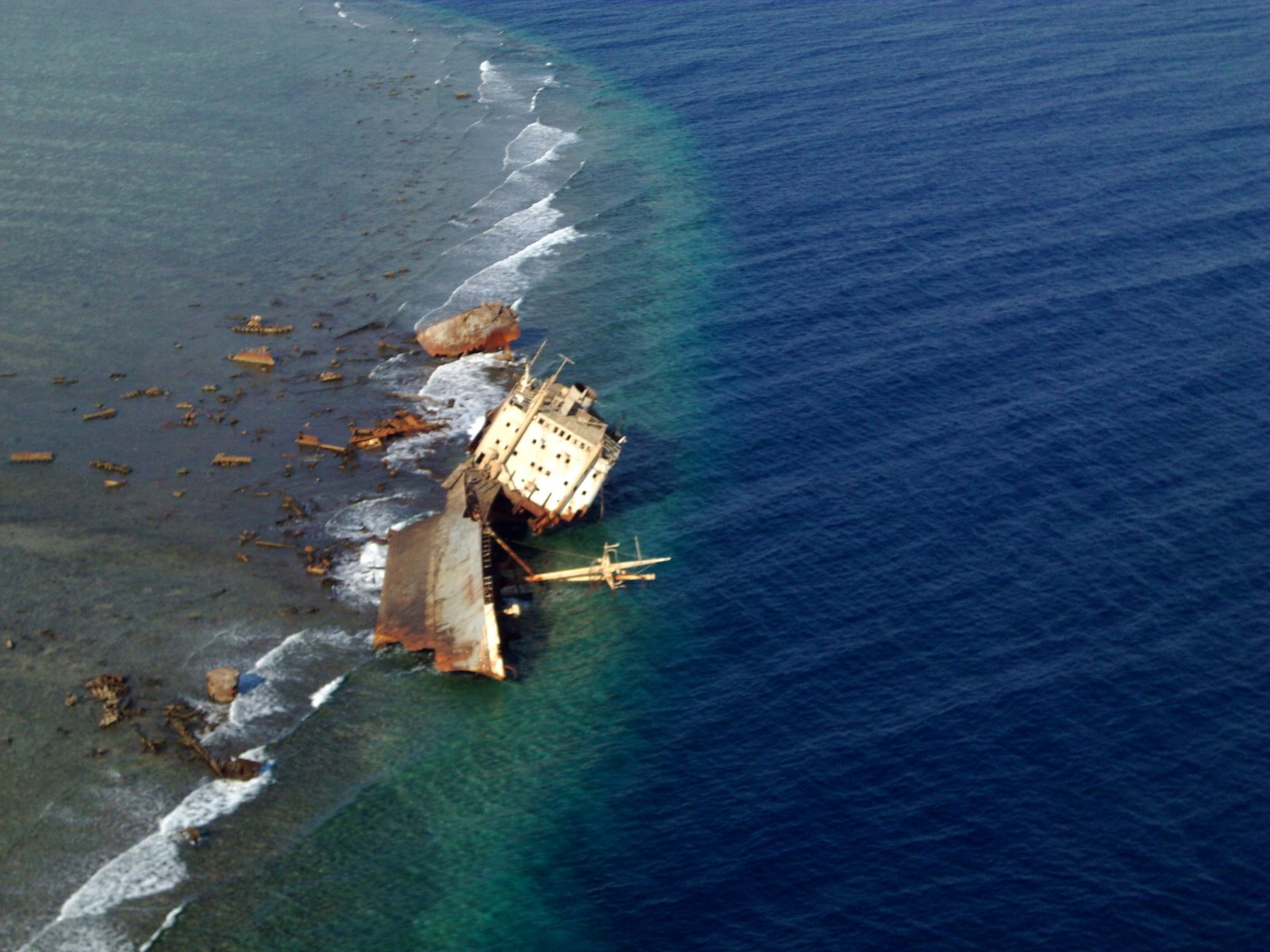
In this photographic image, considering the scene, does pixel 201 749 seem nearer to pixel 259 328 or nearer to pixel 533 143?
pixel 259 328

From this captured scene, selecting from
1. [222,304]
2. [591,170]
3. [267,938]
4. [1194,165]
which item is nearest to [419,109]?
[591,170]

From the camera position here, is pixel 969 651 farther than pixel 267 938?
Yes

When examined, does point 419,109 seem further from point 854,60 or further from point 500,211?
point 854,60

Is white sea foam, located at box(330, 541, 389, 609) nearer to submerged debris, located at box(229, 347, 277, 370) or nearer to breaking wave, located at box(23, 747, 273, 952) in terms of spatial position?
breaking wave, located at box(23, 747, 273, 952)

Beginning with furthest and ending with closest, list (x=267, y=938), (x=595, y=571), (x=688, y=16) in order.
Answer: (x=688, y=16) < (x=595, y=571) < (x=267, y=938)

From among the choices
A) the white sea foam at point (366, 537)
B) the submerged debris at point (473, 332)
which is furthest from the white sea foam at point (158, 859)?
the submerged debris at point (473, 332)

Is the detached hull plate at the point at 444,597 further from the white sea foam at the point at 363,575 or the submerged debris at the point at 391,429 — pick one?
the submerged debris at the point at 391,429

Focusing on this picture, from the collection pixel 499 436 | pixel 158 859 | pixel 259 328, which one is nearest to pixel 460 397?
pixel 499 436
